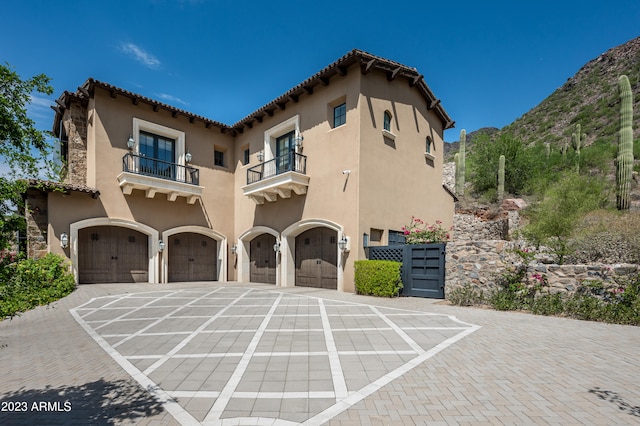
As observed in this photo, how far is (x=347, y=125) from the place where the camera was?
12.5 m

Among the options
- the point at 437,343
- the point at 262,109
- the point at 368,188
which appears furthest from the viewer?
the point at 262,109

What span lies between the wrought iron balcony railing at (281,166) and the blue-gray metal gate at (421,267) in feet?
18.7

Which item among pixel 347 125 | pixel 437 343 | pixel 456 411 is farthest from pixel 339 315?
pixel 347 125

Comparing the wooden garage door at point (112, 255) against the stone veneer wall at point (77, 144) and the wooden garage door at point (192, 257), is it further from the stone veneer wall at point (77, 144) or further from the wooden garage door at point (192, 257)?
the stone veneer wall at point (77, 144)

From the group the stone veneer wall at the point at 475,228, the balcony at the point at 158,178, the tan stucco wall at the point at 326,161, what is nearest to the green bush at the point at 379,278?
the tan stucco wall at the point at 326,161

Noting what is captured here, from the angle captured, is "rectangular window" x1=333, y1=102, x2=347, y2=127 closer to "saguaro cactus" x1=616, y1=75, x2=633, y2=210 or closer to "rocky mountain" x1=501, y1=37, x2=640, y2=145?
"saguaro cactus" x1=616, y1=75, x2=633, y2=210

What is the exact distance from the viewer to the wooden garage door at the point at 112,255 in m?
13.6

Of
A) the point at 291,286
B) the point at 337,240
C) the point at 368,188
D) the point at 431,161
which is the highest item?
the point at 431,161

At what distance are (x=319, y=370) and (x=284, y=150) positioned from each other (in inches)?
516

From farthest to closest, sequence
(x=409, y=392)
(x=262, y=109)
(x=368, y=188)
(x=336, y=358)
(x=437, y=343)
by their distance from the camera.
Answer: (x=262, y=109)
(x=368, y=188)
(x=437, y=343)
(x=336, y=358)
(x=409, y=392)

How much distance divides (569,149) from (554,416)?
33607mm

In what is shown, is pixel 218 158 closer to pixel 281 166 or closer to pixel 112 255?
pixel 281 166

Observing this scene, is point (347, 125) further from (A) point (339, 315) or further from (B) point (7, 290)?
(B) point (7, 290)

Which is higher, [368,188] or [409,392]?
[368,188]
